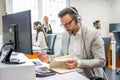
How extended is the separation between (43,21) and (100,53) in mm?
4406

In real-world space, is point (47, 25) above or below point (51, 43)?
above

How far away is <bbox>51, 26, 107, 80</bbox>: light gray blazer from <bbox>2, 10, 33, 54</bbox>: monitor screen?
1.65ft

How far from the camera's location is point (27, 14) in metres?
1.54

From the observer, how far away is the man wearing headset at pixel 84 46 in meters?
1.85

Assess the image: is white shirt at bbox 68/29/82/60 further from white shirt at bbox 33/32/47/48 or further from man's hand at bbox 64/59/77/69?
white shirt at bbox 33/32/47/48

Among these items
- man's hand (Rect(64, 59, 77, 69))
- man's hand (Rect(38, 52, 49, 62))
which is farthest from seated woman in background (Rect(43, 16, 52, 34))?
man's hand (Rect(64, 59, 77, 69))

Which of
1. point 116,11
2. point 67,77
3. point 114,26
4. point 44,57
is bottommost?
point 67,77

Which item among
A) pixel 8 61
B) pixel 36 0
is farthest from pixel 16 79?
pixel 36 0

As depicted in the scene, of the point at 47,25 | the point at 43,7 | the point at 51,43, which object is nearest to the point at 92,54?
the point at 51,43

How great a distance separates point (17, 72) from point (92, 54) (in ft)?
2.67

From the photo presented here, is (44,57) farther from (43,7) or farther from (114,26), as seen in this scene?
(114,26)

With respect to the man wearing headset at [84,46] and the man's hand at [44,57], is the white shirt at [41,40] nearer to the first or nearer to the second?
the man's hand at [44,57]

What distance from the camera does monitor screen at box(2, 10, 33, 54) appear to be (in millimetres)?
1548

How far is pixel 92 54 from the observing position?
1.99m
